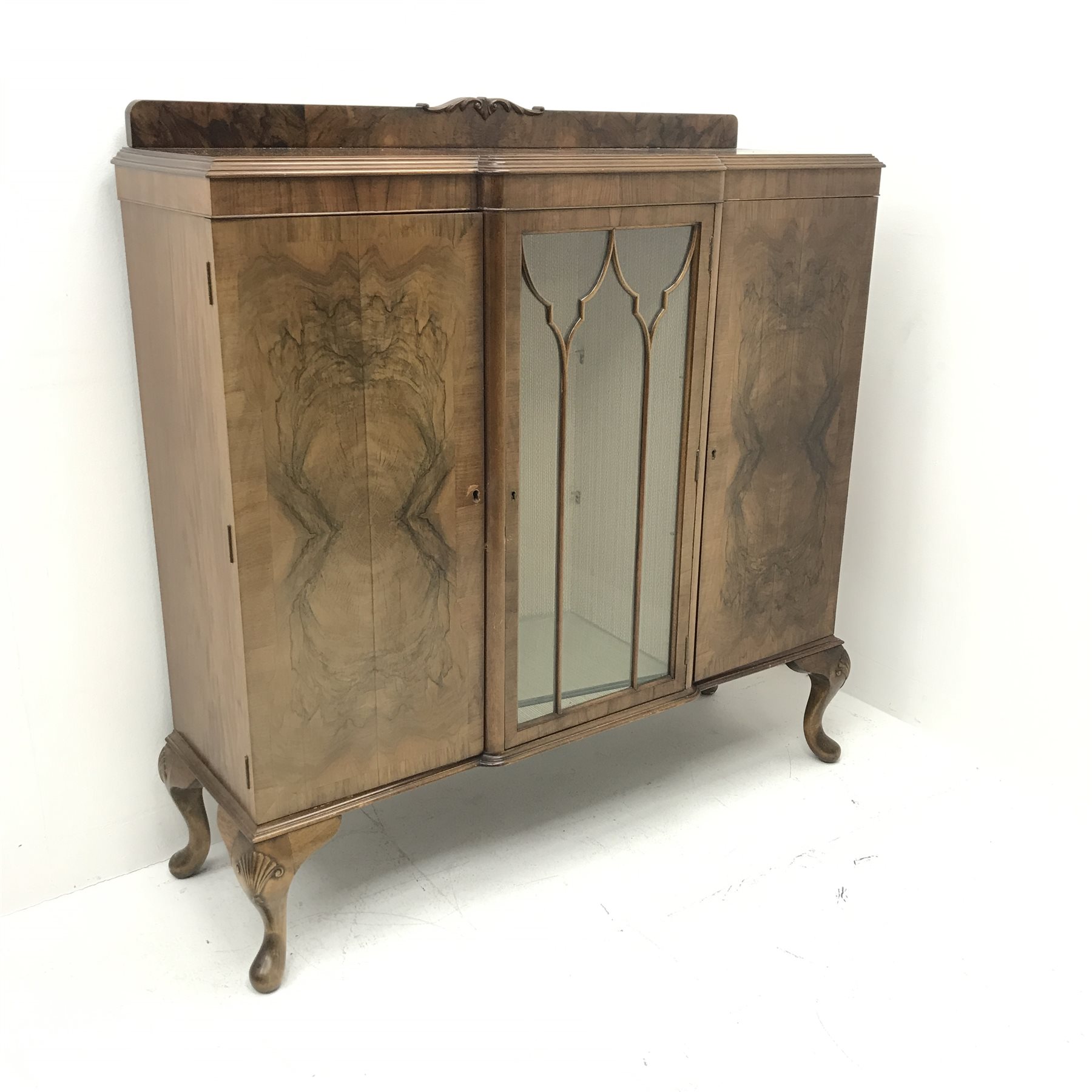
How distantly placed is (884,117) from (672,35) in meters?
0.47

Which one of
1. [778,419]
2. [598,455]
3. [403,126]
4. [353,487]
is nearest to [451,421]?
[353,487]

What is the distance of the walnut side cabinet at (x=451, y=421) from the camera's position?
1.46 meters

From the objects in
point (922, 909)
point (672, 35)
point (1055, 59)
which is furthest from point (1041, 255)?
point (922, 909)

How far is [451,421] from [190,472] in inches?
14.8

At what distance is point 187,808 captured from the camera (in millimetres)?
1914

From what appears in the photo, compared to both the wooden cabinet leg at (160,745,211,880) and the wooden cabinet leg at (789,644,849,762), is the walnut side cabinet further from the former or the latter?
the wooden cabinet leg at (789,644,849,762)

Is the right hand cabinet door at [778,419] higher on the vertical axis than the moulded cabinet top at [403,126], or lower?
lower

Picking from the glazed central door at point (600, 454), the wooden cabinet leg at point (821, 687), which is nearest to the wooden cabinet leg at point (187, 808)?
the glazed central door at point (600, 454)

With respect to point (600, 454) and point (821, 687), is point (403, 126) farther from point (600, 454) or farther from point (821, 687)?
point (821, 687)

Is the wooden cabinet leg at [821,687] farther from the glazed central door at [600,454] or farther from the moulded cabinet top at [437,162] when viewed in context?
the moulded cabinet top at [437,162]

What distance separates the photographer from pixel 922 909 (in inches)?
74.9

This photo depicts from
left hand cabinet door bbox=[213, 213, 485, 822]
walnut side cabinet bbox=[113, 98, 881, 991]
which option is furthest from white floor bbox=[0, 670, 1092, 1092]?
left hand cabinet door bbox=[213, 213, 485, 822]

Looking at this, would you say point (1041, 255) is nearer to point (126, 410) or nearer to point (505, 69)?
point (505, 69)

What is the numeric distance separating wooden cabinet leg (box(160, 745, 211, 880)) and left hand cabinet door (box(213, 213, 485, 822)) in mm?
303
